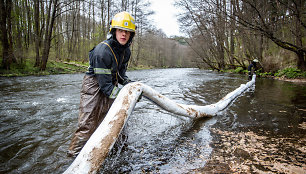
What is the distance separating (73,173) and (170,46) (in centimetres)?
7570

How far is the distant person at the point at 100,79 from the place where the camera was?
2.35 m

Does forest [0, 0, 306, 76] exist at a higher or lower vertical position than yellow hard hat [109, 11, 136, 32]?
higher

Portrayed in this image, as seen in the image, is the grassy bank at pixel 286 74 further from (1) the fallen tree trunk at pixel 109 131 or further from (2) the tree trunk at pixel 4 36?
(2) the tree trunk at pixel 4 36

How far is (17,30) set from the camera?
1775 cm

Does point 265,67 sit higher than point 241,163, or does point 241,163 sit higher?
point 265,67

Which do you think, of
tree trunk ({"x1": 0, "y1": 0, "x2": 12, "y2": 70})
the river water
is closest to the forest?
tree trunk ({"x1": 0, "y1": 0, "x2": 12, "y2": 70})

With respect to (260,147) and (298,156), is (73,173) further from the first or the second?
(298,156)

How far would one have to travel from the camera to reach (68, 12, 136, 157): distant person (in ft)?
7.70

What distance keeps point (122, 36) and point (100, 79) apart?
73 centimetres

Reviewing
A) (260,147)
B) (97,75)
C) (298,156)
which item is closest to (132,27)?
(97,75)

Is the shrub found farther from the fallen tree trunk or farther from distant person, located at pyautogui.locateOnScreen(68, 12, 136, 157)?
distant person, located at pyautogui.locateOnScreen(68, 12, 136, 157)

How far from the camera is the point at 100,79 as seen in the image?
2.36m

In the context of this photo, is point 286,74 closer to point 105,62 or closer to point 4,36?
point 105,62

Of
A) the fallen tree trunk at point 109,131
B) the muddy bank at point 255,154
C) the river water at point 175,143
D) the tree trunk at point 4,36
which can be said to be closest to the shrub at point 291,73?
the river water at point 175,143
